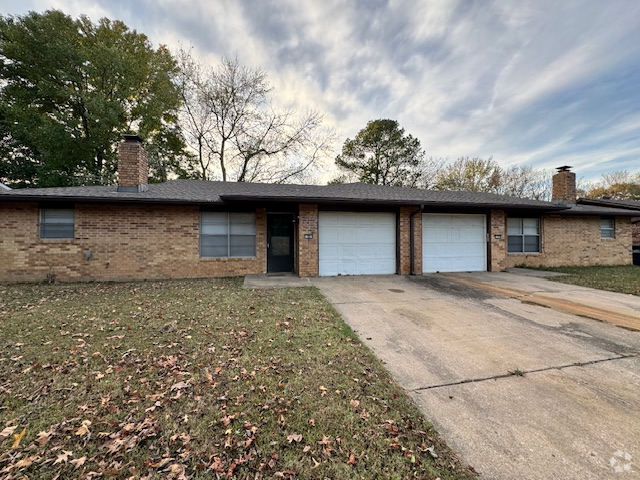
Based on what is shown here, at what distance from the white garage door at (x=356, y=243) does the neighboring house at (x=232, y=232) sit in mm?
35

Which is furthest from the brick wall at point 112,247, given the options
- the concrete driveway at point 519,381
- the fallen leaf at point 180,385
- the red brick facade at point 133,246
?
the fallen leaf at point 180,385

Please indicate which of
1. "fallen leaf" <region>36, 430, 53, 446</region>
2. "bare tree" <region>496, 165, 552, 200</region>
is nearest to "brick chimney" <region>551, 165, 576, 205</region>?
"bare tree" <region>496, 165, 552, 200</region>

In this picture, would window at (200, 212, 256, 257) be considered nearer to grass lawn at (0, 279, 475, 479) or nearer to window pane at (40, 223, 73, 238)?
window pane at (40, 223, 73, 238)

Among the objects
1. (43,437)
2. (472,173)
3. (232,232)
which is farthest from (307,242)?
(472,173)

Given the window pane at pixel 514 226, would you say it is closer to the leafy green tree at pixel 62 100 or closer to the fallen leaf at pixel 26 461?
the fallen leaf at pixel 26 461

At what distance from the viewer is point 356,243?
30.0 feet

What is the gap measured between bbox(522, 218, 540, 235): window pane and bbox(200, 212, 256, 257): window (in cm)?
1086

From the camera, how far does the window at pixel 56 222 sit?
775 centimetres

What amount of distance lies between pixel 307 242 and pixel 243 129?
14.0 m

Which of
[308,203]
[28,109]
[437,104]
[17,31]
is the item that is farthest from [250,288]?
[17,31]

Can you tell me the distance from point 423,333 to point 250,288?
439 centimetres

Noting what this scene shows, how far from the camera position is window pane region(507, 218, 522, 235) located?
10.8 m

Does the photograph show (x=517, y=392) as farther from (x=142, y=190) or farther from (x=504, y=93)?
(x=504, y=93)

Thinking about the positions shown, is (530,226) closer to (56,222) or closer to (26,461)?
(26,461)
